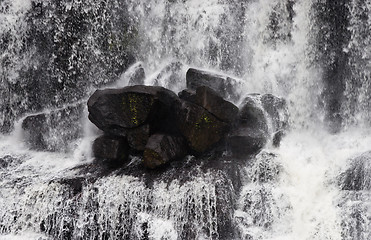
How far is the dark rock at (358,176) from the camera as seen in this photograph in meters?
9.50

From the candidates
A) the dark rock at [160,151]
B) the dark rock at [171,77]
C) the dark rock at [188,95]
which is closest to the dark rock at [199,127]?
the dark rock at [188,95]

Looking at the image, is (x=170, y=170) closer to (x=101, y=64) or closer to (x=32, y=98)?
(x=101, y=64)

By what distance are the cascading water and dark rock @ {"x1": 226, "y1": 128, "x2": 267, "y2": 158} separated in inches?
11.5

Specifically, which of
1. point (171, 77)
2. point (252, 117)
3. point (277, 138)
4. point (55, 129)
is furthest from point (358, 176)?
point (55, 129)

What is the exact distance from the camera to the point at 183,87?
1246cm

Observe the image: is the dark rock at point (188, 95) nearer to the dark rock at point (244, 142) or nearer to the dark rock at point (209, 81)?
the dark rock at point (209, 81)

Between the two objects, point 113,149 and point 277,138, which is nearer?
point 113,149

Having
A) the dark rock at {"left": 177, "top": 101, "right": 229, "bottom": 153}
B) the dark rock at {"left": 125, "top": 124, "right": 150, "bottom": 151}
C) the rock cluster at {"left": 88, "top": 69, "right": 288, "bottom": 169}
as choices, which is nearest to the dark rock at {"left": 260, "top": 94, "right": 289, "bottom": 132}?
the rock cluster at {"left": 88, "top": 69, "right": 288, "bottom": 169}

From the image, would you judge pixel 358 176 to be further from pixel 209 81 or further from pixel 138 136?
pixel 138 136

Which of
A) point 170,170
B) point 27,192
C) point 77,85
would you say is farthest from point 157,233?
point 77,85

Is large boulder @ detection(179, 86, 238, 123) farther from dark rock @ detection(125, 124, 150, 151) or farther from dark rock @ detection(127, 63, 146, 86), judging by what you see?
dark rock @ detection(127, 63, 146, 86)

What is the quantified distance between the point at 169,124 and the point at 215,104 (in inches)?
50.0

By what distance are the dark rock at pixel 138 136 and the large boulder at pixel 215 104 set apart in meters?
1.41

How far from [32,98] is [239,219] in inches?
303
